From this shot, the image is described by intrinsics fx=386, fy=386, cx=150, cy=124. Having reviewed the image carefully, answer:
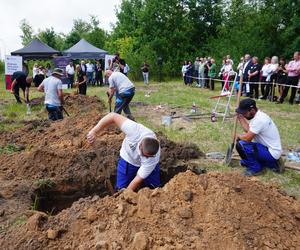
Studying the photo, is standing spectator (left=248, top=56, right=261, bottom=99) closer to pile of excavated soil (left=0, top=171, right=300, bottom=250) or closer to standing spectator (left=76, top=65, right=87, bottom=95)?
standing spectator (left=76, top=65, right=87, bottom=95)

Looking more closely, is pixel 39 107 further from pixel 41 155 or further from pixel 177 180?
pixel 177 180

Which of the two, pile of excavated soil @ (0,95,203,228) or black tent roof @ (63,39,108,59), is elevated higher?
black tent roof @ (63,39,108,59)

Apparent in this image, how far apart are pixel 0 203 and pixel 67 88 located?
18312 millimetres

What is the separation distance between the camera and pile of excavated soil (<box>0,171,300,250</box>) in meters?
3.58

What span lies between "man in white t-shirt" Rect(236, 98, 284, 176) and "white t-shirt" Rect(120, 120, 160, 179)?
203cm

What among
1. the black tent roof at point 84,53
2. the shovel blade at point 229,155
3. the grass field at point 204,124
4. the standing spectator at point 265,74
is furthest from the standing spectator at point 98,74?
the shovel blade at point 229,155

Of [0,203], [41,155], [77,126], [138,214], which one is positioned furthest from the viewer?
[77,126]

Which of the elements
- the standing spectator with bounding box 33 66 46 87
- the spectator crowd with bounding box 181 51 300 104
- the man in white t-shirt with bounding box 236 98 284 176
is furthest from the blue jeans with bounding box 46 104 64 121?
the standing spectator with bounding box 33 66 46 87

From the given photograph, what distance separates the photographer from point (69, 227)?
4012 mm

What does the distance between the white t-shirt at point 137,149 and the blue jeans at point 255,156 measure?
7.34 feet

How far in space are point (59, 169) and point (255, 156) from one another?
348 cm

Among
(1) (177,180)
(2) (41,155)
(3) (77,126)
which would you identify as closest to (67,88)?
(3) (77,126)

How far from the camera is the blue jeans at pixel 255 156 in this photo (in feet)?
21.6

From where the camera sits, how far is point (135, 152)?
520cm
